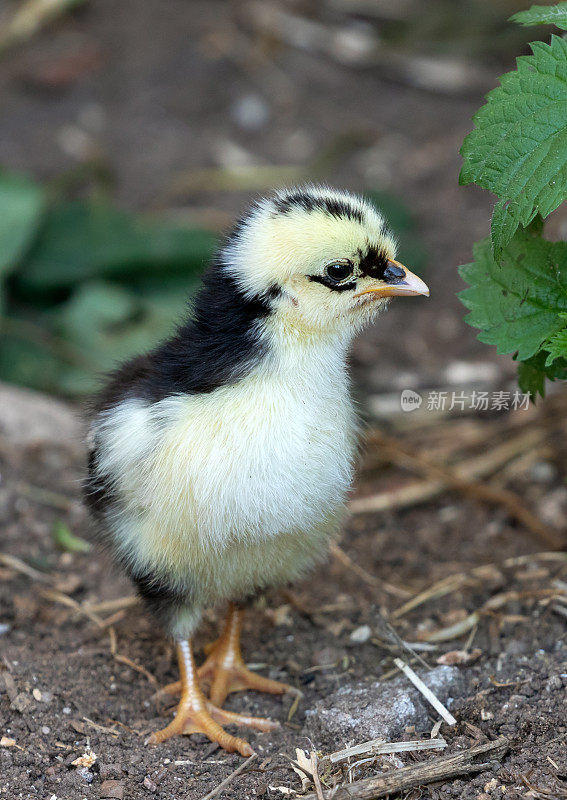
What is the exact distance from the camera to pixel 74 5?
294 inches

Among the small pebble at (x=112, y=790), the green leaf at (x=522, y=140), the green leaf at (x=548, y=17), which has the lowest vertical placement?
the small pebble at (x=112, y=790)

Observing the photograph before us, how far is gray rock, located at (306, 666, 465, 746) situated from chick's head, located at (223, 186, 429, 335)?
1.18 m

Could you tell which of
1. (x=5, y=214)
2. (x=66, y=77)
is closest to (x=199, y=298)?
(x=5, y=214)

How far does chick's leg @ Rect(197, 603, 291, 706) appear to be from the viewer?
10.9 feet

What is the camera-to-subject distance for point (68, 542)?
403 cm

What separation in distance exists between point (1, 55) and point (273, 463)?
18.6ft

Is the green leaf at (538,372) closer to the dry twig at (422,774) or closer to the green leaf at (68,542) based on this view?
the dry twig at (422,774)

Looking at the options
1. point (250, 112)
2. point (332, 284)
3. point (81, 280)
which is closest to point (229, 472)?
point (332, 284)

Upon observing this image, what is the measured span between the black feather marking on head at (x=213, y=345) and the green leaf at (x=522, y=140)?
0.69 m

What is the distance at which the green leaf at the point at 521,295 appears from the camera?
117 inches

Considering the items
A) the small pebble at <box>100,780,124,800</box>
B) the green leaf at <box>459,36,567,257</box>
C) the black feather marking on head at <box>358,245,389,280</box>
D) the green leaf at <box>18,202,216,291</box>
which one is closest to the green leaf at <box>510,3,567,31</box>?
the green leaf at <box>459,36,567,257</box>

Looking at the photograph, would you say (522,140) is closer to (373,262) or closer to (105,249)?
(373,262)

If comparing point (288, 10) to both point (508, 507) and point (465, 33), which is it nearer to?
point (465, 33)

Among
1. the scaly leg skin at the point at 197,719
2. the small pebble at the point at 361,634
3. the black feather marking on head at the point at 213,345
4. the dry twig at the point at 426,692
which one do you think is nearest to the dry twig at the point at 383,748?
the dry twig at the point at 426,692
